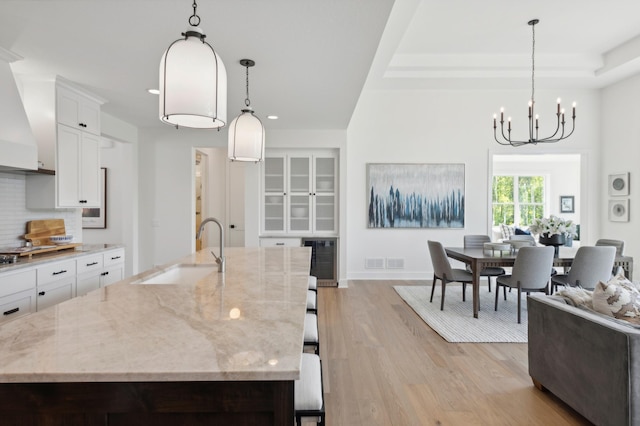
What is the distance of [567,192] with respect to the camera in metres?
9.30

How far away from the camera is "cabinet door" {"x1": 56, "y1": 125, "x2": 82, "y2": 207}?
3377 mm

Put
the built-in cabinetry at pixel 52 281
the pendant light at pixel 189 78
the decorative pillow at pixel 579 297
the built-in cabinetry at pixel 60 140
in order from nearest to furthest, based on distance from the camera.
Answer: the pendant light at pixel 189 78
the decorative pillow at pixel 579 297
the built-in cabinetry at pixel 52 281
the built-in cabinetry at pixel 60 140

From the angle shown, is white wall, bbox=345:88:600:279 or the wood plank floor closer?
the wood plank floor

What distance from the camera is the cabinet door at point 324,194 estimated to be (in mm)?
5660

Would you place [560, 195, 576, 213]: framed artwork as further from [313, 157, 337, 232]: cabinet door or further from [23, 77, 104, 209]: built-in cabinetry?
[23, 77, 104, 209]: built-in cabinetry

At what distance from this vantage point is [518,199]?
9.45m

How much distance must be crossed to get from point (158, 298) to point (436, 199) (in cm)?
519

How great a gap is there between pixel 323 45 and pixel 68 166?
2.76 meters

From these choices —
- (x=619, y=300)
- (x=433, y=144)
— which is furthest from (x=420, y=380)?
(x=433, y=144)

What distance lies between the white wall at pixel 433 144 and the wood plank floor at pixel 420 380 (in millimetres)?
2228

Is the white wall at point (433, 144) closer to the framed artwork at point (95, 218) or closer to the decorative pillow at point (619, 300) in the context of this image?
the decorative pillow at point (619, 300)

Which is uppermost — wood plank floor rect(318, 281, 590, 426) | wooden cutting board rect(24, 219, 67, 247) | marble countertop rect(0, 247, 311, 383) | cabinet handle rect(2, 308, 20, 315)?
wooden cutting board rect(24, 219, 67, 247)

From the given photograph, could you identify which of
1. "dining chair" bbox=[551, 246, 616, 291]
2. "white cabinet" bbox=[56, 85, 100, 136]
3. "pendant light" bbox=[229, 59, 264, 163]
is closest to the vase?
"dining chair" bbox=[551, 246, 616, 291]

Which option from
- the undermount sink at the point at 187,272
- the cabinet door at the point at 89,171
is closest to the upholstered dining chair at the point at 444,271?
the undermount sink at the point at 187,272
